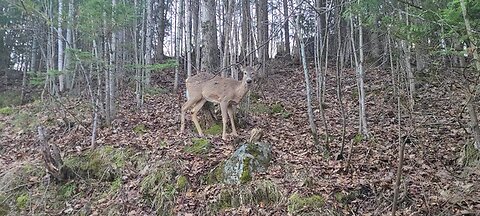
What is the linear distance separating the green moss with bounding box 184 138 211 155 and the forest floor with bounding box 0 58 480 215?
0.07 m

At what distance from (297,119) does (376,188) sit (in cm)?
398

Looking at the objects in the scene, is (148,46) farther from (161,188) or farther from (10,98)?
(10,98)

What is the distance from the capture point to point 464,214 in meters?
4.67

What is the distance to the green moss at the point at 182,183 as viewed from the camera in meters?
6.02

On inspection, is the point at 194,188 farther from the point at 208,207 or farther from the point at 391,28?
the point at 391,28

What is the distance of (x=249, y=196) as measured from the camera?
219 inches

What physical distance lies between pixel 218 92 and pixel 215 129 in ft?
2.28

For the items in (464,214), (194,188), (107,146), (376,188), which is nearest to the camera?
(464,214)

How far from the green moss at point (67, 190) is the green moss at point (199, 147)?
5.86 ft

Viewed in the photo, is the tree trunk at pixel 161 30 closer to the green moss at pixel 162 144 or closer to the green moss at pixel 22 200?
the green moss at pixel 162 144

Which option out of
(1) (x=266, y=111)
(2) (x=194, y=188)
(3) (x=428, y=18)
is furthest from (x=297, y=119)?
(3) (x=428, y=18)

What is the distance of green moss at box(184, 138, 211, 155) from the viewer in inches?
268

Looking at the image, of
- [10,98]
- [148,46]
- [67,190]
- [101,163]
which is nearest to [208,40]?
[101,163]

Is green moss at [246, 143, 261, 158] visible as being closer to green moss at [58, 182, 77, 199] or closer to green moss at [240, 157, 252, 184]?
green moss at [240, 157, 252, 184]
